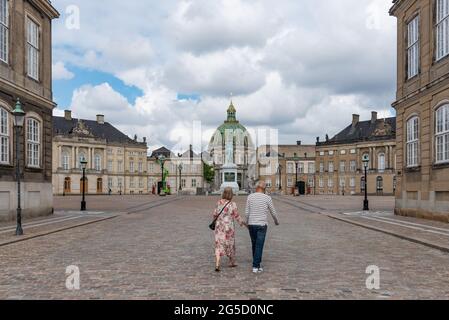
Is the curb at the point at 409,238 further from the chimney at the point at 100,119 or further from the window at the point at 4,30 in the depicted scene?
the chimney at the point at 100,119

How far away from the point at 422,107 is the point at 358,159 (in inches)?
2953

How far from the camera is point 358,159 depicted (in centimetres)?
9669

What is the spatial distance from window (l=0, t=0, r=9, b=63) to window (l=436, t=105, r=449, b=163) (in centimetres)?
2026

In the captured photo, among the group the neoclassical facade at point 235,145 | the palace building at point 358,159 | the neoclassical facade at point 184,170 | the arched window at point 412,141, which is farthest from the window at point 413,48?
the neoclassical facade at point 235,145

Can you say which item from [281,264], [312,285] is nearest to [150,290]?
[312,285]

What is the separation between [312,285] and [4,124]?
18559 mm

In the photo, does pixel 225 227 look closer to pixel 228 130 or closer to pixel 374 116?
pixel 374 116

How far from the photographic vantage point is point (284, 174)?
118 meters

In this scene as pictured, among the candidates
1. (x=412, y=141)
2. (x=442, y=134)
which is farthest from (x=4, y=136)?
(x=412, y=141)

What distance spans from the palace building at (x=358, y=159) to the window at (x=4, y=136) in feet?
253

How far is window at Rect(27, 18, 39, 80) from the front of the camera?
24.8m

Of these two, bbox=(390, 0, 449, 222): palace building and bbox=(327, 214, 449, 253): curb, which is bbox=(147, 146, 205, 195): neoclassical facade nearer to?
bbox=(390, 0, 449, 222): palace building

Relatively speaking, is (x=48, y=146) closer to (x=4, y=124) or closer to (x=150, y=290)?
(x=4, y=124)
